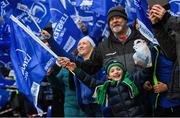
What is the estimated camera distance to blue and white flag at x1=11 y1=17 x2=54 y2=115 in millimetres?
7684

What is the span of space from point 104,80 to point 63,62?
22.0 inches

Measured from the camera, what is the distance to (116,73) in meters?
6.47

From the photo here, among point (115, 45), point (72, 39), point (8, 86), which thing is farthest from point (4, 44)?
point (115, 45)

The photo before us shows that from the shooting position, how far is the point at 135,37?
665cm

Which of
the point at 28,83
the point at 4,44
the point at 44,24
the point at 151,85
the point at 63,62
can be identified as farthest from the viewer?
the point at 4,44

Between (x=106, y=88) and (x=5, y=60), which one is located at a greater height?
(x=5, y=60)

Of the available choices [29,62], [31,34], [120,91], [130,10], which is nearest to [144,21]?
[130,10]

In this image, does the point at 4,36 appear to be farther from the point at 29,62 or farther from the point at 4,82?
the point at 29,62

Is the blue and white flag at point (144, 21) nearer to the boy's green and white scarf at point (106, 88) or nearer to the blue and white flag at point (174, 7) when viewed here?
the blue and white flag at point (174, 7)

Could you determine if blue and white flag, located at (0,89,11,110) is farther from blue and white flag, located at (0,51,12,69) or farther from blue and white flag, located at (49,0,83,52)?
blue and white flag, located at (49,0,83,52)

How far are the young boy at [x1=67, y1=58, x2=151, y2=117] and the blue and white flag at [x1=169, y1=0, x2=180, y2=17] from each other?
82 centimetres

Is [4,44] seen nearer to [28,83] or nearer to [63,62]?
[28,83]

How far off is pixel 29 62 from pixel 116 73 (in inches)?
69.0

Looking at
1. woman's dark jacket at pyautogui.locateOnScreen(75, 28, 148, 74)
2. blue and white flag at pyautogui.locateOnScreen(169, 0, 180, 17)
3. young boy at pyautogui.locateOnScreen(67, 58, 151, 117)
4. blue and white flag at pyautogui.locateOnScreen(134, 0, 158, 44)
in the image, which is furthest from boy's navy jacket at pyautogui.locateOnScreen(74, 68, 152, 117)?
blue and white flag at pyautogui.locateOnScreen(169, 0, 180, 17)
